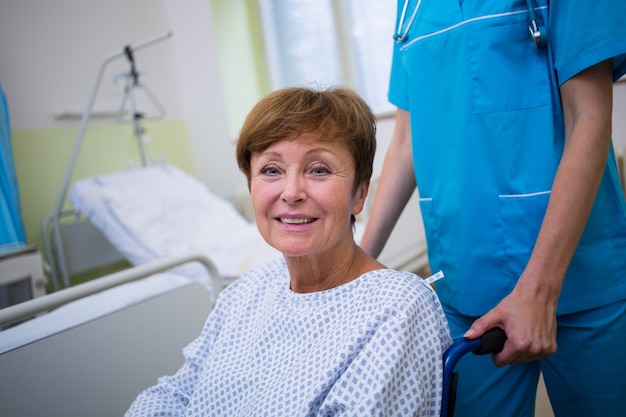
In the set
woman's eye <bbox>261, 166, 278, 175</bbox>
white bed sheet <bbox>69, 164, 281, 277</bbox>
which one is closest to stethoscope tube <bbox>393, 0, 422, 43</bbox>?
woman's eye <bbox>261, 166, 278, 175</bbox>

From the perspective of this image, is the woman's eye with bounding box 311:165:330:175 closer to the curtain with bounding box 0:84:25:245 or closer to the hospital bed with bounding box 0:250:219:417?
the hospital bed with bounding box 0:250:219:417

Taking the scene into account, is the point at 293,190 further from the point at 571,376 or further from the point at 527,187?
the point at 571,376

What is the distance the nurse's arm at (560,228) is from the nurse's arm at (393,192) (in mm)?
417

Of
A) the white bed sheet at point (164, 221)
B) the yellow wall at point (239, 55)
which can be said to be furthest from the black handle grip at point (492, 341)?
the yellow wall at point (239, 55)

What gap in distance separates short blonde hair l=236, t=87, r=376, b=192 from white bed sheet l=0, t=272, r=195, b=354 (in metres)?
0.64

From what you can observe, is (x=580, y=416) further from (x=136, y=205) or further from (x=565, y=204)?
(x=136, y=205)

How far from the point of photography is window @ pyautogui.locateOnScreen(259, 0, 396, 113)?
12.4 feet

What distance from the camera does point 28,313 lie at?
1143 millimetres

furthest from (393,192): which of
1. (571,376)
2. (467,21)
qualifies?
(571,376)

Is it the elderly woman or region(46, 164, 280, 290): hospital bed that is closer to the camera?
the elderly woman

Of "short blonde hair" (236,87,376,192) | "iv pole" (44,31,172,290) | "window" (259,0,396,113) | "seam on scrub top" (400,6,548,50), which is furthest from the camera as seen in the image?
"window" (259,0,396,113)

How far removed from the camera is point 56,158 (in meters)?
2.81

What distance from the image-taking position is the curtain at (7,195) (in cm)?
210

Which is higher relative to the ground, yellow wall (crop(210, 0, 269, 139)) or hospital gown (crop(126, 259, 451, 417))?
yellow wall (crop(210, 0, 269, 139))
